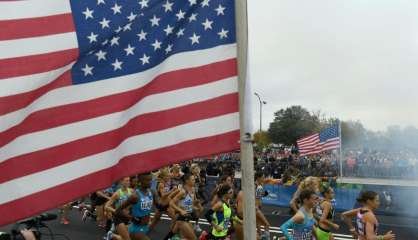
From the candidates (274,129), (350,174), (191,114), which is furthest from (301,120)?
(191,114)

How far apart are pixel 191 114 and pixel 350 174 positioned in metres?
26.4

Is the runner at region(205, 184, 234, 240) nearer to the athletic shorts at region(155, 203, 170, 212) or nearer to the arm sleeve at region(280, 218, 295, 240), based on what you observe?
the athletic shorts at region(155, 203, 170, 212)

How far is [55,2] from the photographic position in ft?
10.8

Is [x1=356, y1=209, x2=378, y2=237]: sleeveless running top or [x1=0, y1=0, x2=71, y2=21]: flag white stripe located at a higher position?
[x1=0, y1=0, x2=71, y2=21]: flag white stripe

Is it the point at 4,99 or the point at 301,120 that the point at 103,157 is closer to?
the point at 4,99

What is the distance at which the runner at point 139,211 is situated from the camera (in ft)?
29.1

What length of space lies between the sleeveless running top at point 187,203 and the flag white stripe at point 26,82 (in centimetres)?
801

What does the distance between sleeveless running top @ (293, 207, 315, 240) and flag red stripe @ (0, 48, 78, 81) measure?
17.2 feet

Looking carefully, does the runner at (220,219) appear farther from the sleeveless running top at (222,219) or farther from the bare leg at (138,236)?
the bare leg at (138,236)

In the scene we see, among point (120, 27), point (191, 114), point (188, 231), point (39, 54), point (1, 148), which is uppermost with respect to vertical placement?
point (120, 27)

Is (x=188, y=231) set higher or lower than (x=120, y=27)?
lower

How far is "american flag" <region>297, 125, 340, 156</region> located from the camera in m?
19.7

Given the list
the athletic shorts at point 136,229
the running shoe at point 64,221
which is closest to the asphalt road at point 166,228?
the running shoe at point 64,221

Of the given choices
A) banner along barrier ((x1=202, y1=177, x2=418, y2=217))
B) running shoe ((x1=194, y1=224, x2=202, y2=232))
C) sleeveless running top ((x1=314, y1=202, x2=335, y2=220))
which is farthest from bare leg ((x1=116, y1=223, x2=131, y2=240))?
banner along barrier ((x1=202, y1=177, x2=418, y2=217))
